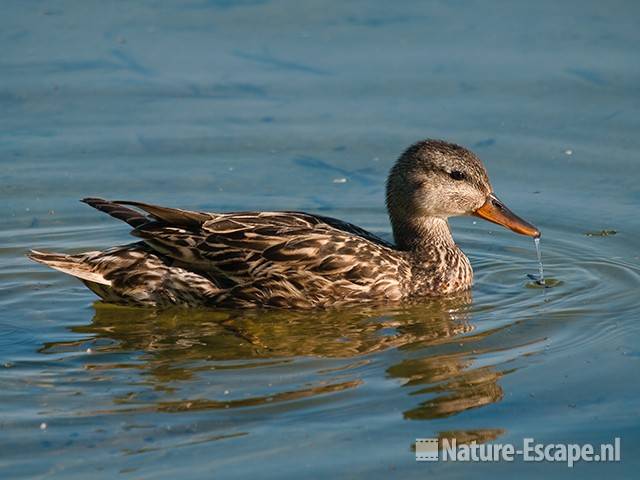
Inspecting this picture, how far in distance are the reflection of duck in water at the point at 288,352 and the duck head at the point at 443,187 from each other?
740 millimetres

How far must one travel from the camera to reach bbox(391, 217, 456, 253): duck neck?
11.8m

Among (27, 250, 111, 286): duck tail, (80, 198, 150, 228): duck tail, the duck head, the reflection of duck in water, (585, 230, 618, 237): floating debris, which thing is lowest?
the reflection of duck in water

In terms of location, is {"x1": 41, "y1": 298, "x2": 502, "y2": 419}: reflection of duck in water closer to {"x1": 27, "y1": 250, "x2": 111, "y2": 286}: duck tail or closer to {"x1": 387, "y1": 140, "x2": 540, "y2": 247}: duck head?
{"x1": 27, "y1": 250, "x2": 111, "y2": 286}: duck tail

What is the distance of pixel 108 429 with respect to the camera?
8625 millimetres

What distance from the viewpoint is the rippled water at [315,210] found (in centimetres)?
861

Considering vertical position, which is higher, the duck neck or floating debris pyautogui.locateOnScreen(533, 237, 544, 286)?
the duck neck

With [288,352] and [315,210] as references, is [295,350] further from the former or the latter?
[315,210]

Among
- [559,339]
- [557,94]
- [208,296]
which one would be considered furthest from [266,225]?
[557,94]

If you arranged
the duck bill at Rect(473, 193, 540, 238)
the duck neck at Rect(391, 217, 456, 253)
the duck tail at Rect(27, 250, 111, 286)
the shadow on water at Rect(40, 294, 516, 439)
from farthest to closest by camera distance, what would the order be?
the duck neck at Rect(391, 217, 456, 253)
the duck bill at Rect(473, 193, 540, 238)
the duck tail at Rect(27, 250, 111, 286)
the shadow on water at Rect(40, 294, 516, 439)

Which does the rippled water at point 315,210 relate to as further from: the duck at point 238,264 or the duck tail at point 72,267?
the duck tail at point 72,267

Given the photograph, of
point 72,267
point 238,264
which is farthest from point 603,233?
point 72,267

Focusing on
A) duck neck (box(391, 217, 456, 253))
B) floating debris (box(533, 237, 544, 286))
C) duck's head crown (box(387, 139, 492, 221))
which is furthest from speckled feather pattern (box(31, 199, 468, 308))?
floating debris (box(533, 237, 544, 286))

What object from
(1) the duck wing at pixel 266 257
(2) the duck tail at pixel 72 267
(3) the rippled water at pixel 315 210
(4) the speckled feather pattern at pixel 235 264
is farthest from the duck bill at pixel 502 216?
(2) the duck tail at pixel 72 267

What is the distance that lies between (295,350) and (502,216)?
249 centimetres
